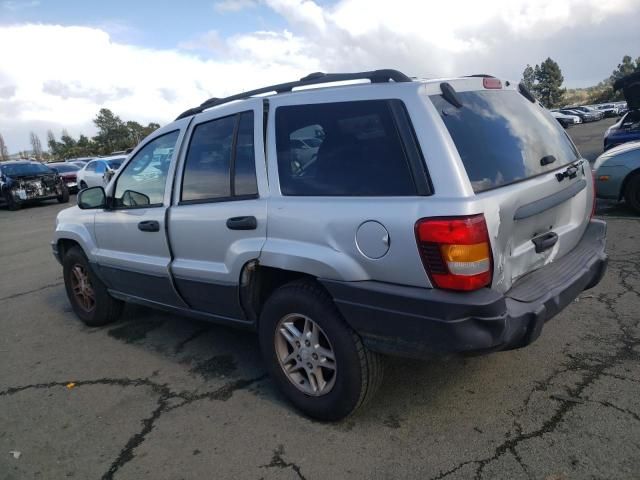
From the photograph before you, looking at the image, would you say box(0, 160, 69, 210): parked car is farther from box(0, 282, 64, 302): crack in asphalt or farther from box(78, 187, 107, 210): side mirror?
box(78, 187, 107, 210): side mirror

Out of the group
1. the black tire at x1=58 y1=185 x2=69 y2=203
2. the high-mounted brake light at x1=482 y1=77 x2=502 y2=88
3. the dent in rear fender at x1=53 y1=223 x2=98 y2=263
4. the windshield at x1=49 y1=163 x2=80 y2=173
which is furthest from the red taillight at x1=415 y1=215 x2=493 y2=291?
the windshield at x1=49 y1=163 x2=80 y2=173

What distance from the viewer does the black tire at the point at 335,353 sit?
2666 mm

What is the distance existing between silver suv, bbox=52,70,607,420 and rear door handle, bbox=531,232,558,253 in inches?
0.5

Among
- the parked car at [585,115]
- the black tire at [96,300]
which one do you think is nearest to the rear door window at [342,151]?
the black tire at [96,300]

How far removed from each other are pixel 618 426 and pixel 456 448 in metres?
0.87

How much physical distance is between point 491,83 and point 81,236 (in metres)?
3.77

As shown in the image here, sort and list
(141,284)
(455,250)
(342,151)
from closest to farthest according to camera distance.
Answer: (455,250) < (342,151) < (141,284)

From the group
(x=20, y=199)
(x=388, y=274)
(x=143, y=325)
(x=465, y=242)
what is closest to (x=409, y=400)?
(x=388, y=274)

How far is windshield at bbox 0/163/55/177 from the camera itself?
1716 centimetres

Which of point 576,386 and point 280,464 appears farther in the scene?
point 576,386

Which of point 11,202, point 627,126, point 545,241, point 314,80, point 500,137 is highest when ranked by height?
point 314,80

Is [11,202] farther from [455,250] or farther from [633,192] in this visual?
[455,250]

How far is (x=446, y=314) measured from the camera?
7.59 ft

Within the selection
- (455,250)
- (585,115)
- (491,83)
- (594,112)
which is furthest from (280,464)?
(594,112)
